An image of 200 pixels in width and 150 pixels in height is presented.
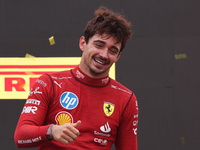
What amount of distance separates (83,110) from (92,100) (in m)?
0.08

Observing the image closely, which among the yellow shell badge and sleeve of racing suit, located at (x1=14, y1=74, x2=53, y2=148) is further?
the yellow shell badge

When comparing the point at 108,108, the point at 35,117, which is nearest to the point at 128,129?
the point at 108,108

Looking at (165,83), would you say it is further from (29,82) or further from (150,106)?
(29,82)

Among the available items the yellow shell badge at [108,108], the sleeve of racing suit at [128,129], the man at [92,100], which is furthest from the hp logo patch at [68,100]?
the sleeve of racing suit at [128,129]

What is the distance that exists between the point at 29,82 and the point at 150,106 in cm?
137

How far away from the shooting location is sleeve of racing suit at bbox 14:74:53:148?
825 millimetres

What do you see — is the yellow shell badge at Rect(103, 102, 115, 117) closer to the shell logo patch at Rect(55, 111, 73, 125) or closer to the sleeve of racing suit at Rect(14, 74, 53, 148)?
the shell logo patch at Rect(55, 111, 73, 125)

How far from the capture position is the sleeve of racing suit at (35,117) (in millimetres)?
825

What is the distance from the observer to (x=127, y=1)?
2.25 m

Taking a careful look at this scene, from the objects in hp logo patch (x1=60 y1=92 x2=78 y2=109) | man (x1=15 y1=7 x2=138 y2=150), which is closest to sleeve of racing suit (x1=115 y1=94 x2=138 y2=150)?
man (x1=15 y1=7 x2=138 y2=150)

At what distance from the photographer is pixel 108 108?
3.67 ft

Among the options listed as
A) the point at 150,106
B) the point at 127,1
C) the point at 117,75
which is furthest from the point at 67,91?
the point at 127,1

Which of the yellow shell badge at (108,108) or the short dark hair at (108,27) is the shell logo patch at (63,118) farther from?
the short dark hair at (108,27)

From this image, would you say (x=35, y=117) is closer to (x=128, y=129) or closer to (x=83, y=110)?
(x=83, y=110)
